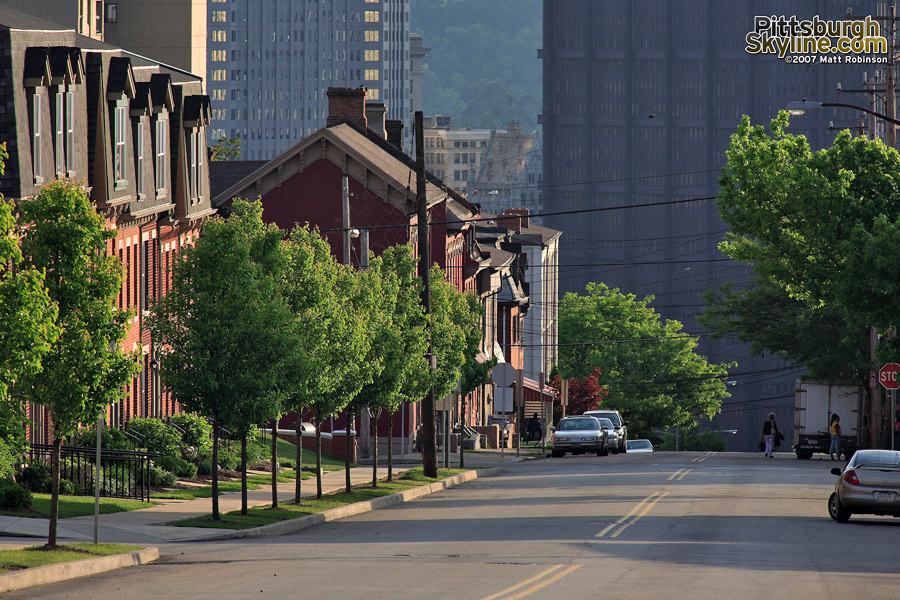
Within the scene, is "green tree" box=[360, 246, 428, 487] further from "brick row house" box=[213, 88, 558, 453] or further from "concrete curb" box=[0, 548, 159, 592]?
"brick row house" box=[213, 88, 558, 453]

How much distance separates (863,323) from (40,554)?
20485 millimetres

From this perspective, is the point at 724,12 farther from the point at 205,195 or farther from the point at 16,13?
the point at 16,13

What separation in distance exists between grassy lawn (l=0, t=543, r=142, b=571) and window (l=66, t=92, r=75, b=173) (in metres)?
11.0

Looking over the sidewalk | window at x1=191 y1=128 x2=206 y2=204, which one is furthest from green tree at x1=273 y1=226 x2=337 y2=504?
window at x1=191 y1=128 x2=206 y2=204

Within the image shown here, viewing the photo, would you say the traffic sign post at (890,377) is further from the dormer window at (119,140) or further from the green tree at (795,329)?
the dormer window at (119,140)

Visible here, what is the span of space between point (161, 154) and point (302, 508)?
12.9 meters

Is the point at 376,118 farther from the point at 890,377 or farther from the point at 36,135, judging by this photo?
the point at 36,135

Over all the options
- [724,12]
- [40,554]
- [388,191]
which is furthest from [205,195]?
[724,12]

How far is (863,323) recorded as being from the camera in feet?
102

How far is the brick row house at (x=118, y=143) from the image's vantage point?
24.9 metres

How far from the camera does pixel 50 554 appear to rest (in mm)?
17219

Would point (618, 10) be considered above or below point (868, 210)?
above

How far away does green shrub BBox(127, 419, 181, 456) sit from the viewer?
99.7 feet

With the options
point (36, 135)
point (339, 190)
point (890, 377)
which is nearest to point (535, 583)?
point (36, 135)
